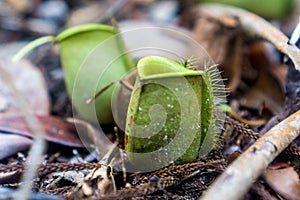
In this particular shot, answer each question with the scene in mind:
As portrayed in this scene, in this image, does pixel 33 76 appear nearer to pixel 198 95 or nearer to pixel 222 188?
pixel 198 95

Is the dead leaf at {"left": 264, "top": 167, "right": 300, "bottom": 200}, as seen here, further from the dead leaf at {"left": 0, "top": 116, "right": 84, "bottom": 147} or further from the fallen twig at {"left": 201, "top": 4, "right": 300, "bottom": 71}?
the dead leaf at {"left": 0, "top": 116, "right": 84, "bottom": 147}

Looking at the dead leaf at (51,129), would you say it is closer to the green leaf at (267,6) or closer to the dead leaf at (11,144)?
the dead leaf at (11,144)

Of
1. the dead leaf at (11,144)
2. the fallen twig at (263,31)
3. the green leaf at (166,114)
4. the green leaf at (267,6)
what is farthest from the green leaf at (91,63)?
the green leaf at (267,6)

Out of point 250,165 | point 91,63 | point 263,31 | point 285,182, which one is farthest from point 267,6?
point 250,165

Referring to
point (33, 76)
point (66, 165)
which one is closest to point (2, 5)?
point (33, 76)

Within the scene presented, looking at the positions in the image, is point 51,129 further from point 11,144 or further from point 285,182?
point 285,182

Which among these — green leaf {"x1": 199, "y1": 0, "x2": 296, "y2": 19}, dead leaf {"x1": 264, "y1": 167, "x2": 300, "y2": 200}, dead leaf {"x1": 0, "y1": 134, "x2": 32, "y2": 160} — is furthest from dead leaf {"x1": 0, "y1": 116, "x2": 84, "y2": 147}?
green leaf {"x1": 199, "y1": 0, "x2": 296, "y2": 19}
